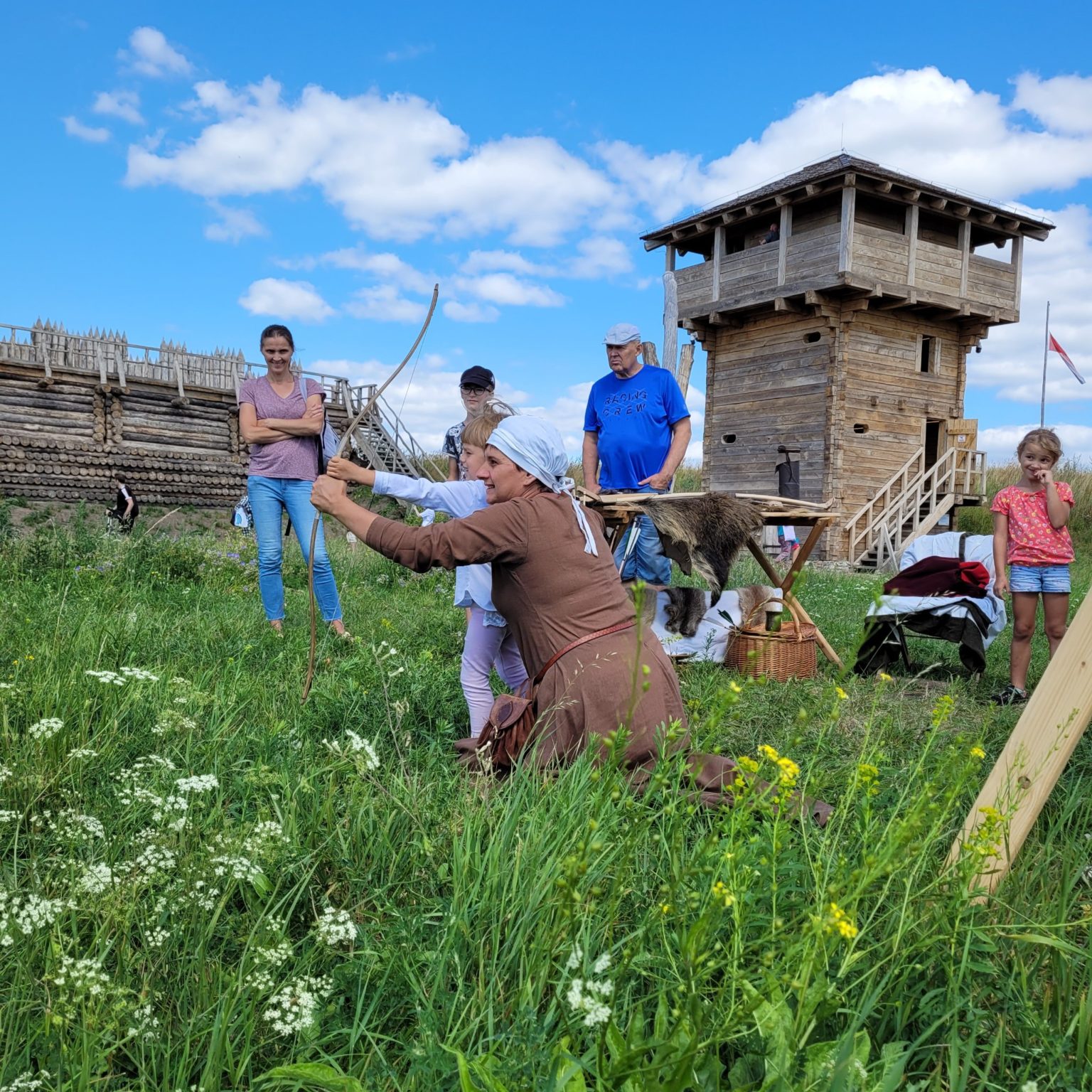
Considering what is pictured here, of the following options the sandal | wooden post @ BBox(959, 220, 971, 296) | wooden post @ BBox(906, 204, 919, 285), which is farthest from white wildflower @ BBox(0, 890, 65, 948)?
wooden post @ BBox(959, 220, 971, 296)

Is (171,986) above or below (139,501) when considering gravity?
below

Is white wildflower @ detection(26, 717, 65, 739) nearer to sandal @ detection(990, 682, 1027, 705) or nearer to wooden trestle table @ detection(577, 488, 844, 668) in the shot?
wooden trestle table @ detection(577, 488, 844, 668)

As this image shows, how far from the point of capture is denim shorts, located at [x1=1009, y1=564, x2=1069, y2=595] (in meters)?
5.58

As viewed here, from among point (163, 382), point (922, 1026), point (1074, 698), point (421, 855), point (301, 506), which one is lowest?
point (922, 1026)

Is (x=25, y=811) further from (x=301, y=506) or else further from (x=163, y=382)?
(x=163, y=382)

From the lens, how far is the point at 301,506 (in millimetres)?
6145

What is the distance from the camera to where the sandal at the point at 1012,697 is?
5.28 meters

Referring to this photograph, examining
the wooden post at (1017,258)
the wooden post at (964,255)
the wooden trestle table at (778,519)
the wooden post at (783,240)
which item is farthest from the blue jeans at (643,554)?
the wooden post at (1017,258)

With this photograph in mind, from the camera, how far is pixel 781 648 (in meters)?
5.82

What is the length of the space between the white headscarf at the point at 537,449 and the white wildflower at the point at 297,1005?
1767 mm

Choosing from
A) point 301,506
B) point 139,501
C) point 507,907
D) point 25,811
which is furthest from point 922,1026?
point 139,501

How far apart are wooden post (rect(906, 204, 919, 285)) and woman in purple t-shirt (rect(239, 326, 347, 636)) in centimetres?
1811

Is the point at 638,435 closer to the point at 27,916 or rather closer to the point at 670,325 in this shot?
the point at 27,916

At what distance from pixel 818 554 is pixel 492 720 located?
64.8 feet
